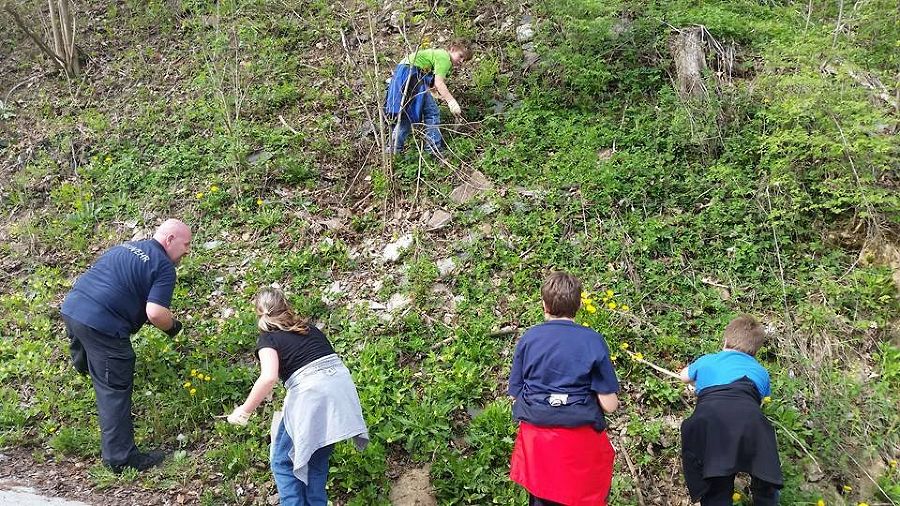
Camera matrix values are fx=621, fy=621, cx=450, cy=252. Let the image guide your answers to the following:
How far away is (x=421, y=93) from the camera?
21.7 feet

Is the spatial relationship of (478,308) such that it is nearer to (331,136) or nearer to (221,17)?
(331,136)

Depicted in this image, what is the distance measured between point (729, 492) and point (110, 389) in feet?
13.4

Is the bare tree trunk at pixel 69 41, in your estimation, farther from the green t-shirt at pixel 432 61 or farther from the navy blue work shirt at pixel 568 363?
the navy blue work shirt at pixel 568 363

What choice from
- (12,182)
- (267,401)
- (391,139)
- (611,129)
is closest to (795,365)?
(611,129)

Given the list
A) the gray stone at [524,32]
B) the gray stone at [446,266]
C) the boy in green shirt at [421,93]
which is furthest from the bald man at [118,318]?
the gray stone at [524,32]

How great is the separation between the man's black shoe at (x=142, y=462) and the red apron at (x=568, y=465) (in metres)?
2.93

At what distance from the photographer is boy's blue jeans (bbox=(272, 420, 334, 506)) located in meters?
3.56

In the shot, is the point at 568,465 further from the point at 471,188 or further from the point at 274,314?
the point at 471,188

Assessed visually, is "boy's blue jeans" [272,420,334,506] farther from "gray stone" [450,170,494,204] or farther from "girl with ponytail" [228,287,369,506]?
"gray stone" [450,170,494,204]

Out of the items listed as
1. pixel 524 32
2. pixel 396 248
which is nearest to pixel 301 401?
pixel 396 248

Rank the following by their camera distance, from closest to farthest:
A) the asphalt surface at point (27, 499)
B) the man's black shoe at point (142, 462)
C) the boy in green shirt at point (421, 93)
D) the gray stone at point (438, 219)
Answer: the asphalt surface at point (27, 499)
the man's black shoe at point (142, 462)
the gray stone at point (438, 219)
the boy in green shirt at point (421, 93)

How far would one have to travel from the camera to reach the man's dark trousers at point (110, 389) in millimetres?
4406

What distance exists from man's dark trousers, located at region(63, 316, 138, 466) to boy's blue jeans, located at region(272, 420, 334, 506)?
61.5 inches

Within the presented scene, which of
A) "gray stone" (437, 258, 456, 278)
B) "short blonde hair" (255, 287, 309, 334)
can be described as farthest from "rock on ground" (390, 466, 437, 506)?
"gray stone" (437, 258, 456, 278)
